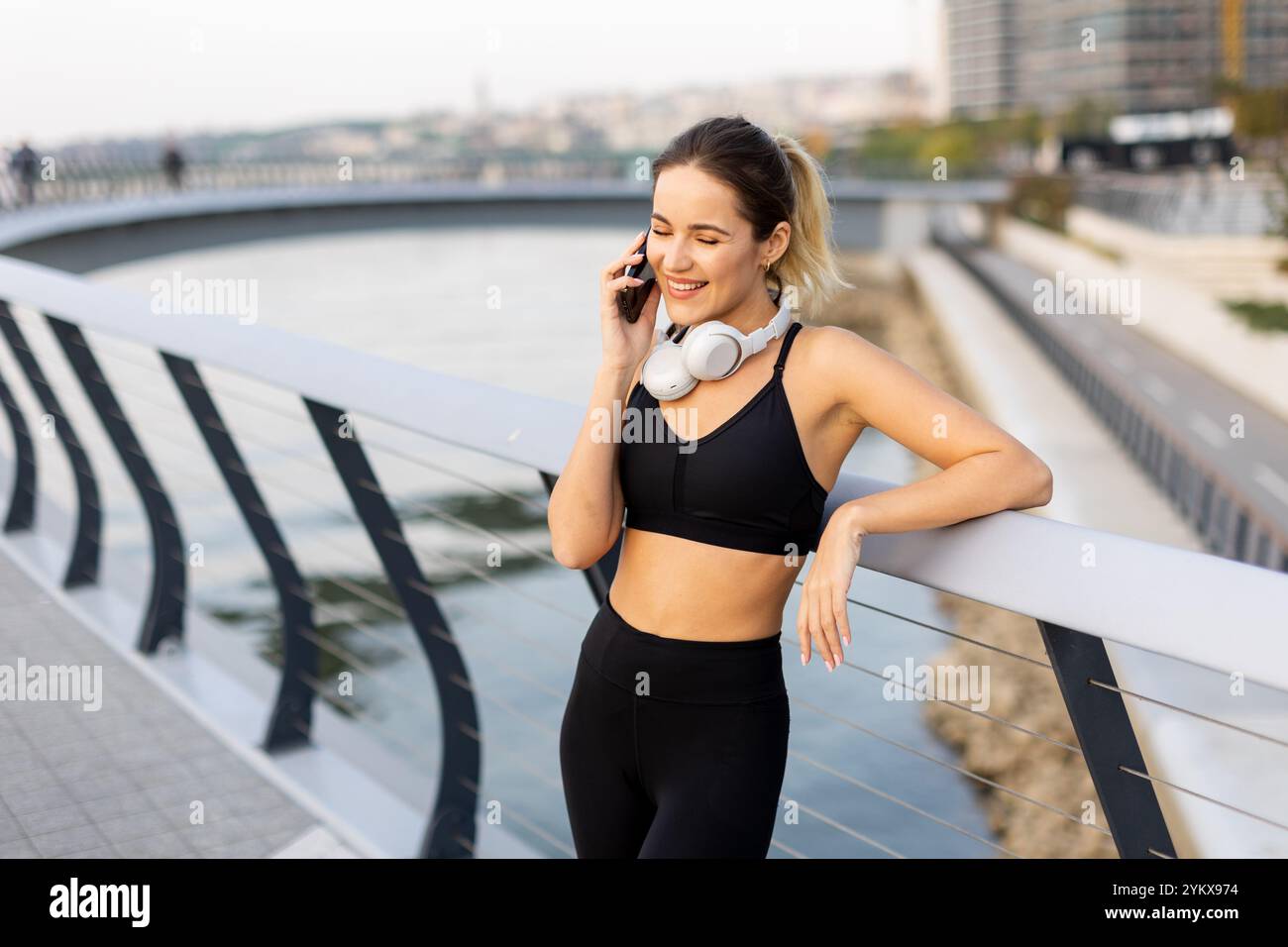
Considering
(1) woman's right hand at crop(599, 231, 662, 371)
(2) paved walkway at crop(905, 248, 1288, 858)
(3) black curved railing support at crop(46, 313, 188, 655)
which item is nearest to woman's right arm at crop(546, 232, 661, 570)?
(1) woman's right hand at crop(599, 231, 662, 371)

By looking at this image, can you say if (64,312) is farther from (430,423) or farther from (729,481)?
(729,481)

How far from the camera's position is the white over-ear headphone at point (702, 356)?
6.97 feet

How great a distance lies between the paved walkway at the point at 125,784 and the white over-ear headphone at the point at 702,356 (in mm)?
1576

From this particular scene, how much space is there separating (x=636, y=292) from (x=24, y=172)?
30.7 metres

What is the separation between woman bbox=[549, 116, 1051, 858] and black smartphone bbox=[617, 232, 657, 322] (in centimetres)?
2

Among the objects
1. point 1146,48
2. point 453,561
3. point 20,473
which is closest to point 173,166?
point 20,473

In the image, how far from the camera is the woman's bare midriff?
2.13 meters

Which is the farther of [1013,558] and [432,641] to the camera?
[432,641]

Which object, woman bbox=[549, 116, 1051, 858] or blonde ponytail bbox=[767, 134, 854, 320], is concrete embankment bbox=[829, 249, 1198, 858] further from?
woman bbox=[549, 116, 1051, 858]

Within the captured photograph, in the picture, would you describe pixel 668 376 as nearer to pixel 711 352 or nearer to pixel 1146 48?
pixel 711 352

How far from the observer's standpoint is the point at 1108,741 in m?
1.70

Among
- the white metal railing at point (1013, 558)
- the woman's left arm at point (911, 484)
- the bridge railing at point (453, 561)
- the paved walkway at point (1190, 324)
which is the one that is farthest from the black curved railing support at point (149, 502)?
the paved walkway at point (1190, 324)

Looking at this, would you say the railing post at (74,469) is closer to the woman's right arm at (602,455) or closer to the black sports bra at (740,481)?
the woman's right arm at (602,455)
